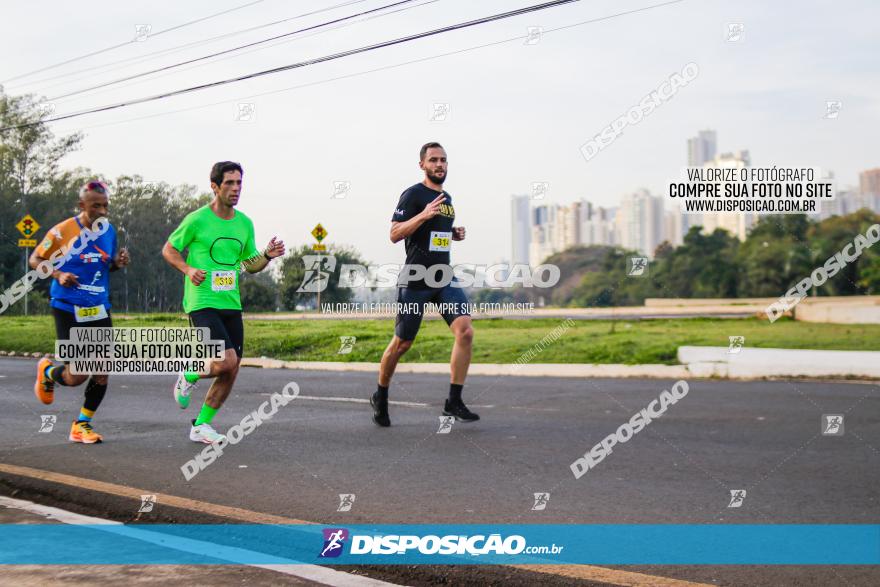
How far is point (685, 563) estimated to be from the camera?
12.3 feet

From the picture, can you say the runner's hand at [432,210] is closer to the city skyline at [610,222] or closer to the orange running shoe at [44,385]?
the orange running shoe at [44,385]

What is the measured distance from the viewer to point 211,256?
270 inches

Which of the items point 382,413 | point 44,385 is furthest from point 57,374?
point 382,413

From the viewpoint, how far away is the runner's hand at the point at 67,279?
705cm

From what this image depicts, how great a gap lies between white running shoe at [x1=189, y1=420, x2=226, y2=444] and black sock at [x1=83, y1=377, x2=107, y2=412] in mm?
925

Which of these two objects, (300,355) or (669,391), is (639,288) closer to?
(300,355)

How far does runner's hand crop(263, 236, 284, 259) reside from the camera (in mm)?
6762

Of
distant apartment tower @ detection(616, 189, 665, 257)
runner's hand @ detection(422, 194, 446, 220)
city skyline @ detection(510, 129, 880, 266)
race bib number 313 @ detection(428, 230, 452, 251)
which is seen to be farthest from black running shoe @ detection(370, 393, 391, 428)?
distant apartment tower @ detection(616, 189, 665, 257)

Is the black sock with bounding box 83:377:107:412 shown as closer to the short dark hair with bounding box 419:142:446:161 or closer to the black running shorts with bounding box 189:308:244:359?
the black running shorts with bounding box 189:308:244:359

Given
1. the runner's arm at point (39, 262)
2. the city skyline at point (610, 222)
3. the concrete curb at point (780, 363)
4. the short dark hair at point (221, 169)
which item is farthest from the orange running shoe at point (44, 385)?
the city skyline at point (610, 222)

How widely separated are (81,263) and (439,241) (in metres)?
2.87

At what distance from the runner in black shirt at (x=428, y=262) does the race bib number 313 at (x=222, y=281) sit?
4.95 feet

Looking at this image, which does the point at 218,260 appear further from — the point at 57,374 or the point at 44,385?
the point at 44,385

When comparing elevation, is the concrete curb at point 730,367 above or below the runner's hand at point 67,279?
below
